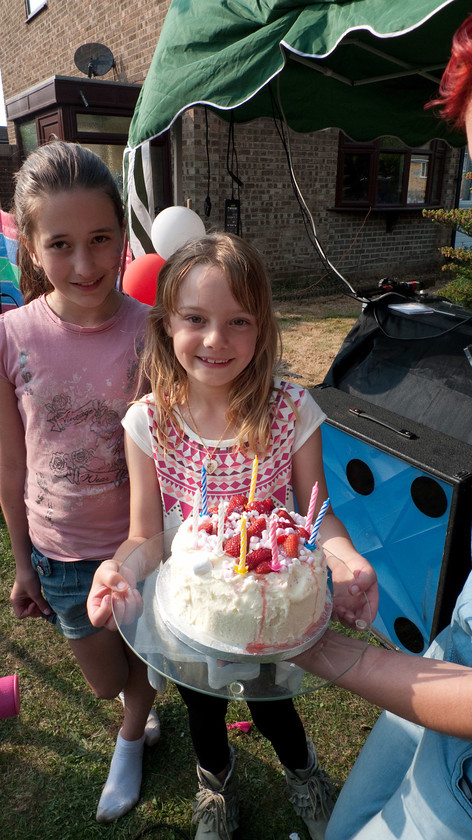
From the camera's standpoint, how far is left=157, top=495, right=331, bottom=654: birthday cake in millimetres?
1121

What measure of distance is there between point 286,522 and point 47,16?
13.5 m

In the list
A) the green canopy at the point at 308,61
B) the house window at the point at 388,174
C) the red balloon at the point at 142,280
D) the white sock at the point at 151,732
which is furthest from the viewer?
the house window at the point at 388,174

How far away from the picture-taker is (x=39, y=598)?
1.75m

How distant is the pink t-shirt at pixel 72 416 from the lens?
156cm

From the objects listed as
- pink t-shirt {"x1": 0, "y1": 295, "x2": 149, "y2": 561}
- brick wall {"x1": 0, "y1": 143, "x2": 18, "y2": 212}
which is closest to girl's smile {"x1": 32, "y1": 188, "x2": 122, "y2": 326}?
pink t-shirt {"x1": 0, "y1": 295, "x2": 149, "y2": 561}

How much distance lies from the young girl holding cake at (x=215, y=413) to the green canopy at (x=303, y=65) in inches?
59.9

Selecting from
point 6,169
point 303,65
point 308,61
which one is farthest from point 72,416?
point 6,169

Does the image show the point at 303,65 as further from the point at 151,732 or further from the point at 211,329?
the point at 151,732

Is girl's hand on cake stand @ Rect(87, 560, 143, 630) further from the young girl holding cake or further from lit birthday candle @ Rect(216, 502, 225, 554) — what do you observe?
lit birthday candle @ Rect(216, 502, 225, 554)

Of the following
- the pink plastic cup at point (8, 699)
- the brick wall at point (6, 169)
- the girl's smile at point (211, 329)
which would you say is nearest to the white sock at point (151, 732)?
the pink plastic cup at point (8, 699)

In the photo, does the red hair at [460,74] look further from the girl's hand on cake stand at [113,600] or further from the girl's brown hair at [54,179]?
the girl's hand on cake stand at [113,600]

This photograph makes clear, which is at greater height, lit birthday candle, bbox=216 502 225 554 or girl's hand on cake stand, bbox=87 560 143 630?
lit birthday candle, bbox=216 502 225 554

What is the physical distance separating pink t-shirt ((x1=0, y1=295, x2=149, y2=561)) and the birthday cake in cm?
50

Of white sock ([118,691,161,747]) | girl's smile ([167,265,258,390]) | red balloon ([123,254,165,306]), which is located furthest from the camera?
red balloon ([123,254,165,306])
